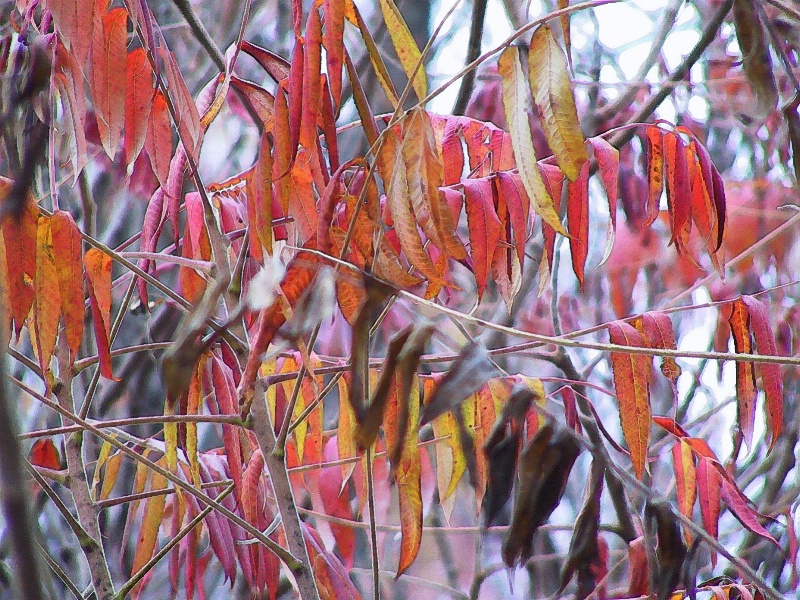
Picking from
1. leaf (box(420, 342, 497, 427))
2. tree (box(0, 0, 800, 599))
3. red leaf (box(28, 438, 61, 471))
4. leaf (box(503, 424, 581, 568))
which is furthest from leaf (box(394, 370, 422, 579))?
red leaf (box(28, 438, 61, 471))

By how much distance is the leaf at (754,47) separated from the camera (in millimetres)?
878

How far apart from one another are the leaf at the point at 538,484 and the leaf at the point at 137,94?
54 centimetres

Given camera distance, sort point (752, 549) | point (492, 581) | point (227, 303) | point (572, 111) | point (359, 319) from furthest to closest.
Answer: point (492, 581) < point (752, 549) < point (227, 303) < point (572, 111) < point (359, 319)

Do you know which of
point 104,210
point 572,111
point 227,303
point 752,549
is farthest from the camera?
point 104,210

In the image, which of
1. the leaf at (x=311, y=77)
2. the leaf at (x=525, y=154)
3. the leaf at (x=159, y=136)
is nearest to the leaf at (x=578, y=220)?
the leaf at (x=525, y=154)

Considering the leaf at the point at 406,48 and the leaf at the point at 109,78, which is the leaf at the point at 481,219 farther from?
the leaf at the point at 109,78

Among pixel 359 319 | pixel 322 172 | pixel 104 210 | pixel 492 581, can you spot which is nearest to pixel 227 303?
pixel 322 172

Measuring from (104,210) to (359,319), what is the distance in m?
2.20

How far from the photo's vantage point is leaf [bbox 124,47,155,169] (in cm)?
91

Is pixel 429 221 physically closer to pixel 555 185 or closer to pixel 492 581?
pixel 555 185

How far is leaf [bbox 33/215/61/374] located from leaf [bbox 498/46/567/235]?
0.51 m

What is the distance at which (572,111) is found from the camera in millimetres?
748

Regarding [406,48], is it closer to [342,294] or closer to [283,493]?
[342,294]

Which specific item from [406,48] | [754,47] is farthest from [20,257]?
[754,47]
